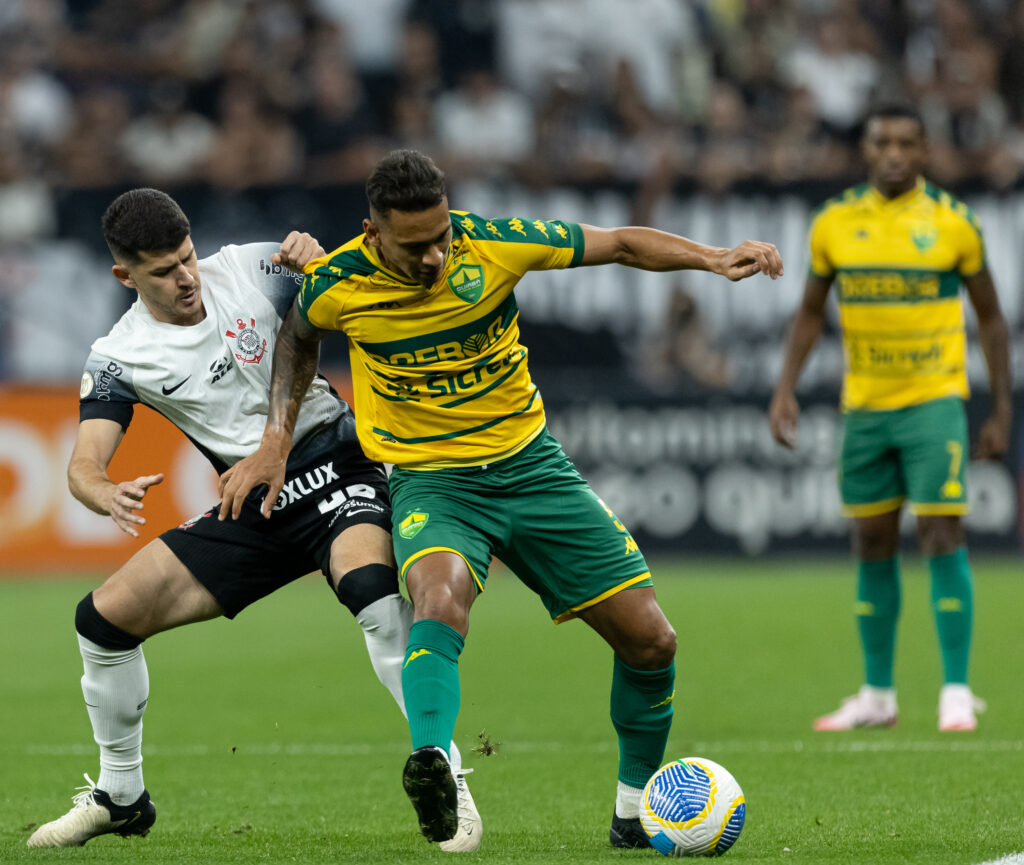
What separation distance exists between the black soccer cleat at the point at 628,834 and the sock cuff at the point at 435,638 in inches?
32.6

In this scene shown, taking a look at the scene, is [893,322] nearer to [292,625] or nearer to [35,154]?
[292,625]

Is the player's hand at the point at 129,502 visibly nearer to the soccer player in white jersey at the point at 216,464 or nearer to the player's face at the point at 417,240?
the soccer player in white jersey at the point at 216,464

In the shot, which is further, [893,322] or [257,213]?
[257,213]

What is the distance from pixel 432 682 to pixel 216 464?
4.77ft

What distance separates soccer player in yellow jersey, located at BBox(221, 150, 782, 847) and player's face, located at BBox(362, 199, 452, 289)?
1 cm

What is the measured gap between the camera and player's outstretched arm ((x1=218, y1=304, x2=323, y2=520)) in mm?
4973

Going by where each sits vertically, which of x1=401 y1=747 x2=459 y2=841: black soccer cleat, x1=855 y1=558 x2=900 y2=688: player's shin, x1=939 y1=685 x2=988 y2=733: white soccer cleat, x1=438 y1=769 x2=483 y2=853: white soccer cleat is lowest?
x1=939 y1=685 x2=988 y2=733: white soccer cleat

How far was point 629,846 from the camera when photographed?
4.95 metres

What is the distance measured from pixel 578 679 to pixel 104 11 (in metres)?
11.1

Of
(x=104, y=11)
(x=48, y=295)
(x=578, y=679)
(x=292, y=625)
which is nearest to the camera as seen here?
(x=578, y=679)

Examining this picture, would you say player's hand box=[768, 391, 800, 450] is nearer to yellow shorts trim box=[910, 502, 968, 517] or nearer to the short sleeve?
yellow shorts trim box=[910, 502, 968, 517]

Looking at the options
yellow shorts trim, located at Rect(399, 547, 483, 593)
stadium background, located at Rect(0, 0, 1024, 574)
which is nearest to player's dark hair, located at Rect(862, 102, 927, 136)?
yellow shorts trim, located at Rect(399, 547, 483, 593)

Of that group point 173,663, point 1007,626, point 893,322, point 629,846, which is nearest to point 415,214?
point 629,846

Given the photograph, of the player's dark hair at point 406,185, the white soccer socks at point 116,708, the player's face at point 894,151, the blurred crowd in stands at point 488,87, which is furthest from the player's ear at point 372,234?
the blurred crowd in stands at point 488,87
